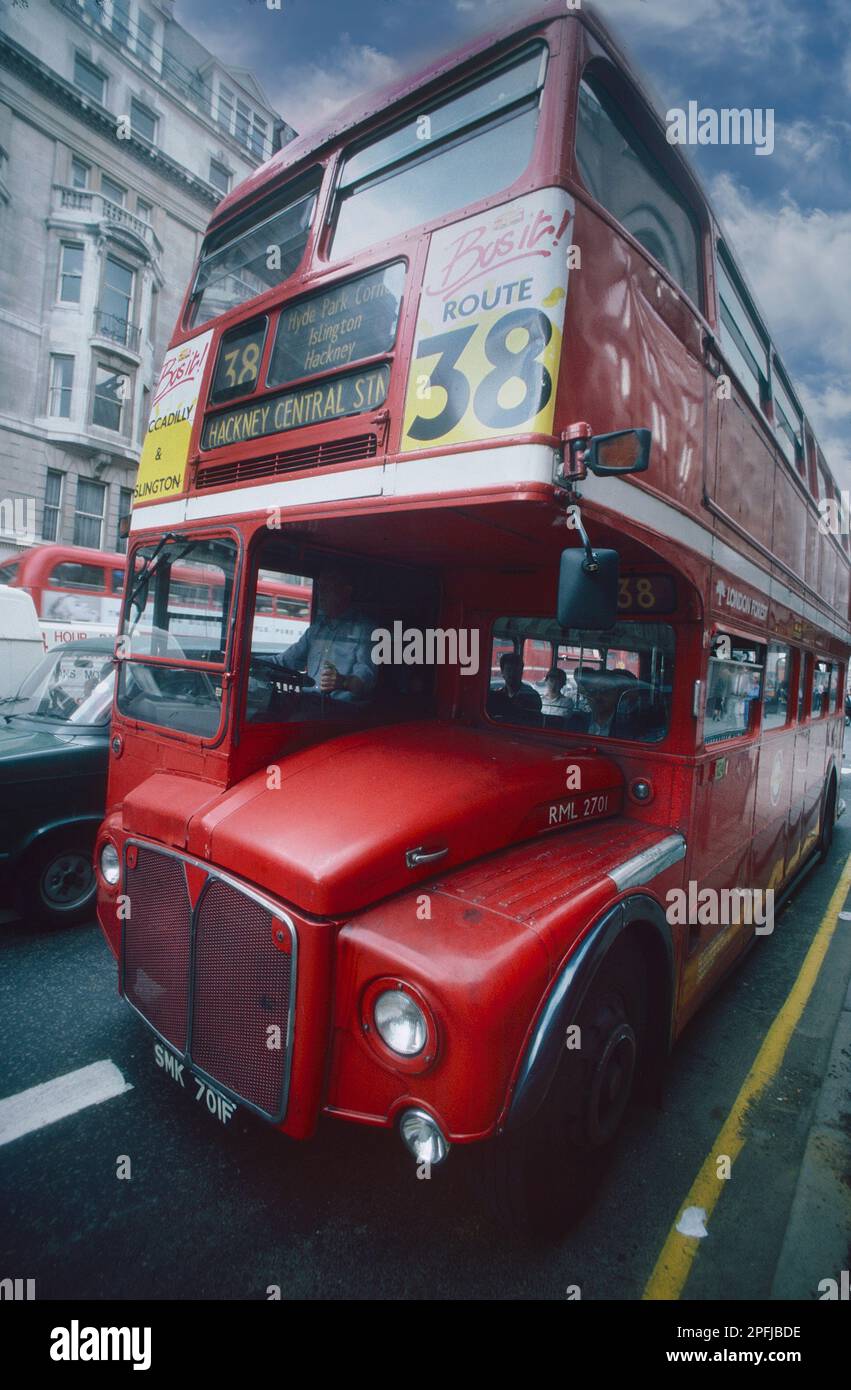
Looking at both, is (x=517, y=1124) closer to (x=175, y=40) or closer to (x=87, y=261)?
(x=87, y=261)

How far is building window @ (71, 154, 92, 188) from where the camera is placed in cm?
2283

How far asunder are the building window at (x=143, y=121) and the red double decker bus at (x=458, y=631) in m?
29.1

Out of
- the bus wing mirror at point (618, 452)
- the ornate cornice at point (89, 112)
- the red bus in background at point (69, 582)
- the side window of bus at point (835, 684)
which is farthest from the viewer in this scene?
the ornate cornice at point (89, 112)

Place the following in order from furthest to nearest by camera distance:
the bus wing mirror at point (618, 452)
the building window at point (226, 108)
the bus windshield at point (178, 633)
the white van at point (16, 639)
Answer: the building window at point (226, 108), the white van at point (16, 639), the bus windshield at point (178, 633), the bus wing mirror at point (618, 452)

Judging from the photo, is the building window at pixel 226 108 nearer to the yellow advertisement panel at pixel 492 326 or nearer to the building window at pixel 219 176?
the building window at pixel 219 176

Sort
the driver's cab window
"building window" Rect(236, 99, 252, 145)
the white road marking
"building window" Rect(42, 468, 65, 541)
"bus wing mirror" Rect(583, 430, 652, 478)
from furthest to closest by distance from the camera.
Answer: "building window" Rect(236, 99, 252, 145), "building window" Rect(42, 468, 65, 541), the driver's cab window, the white road marking, "bus wing mirror" Rect(583, 430, 652, 478)

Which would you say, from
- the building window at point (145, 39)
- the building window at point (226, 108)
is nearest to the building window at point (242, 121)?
the building window at point (226, 108)

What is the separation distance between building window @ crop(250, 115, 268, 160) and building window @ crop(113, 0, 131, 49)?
5.34m

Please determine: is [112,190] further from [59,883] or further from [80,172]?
[59,883]

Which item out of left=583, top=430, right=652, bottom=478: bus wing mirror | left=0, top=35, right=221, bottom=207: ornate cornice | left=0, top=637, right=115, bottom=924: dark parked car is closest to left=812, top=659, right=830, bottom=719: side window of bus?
left=583, top=430, right=652, bottom=478: bus wing mirror

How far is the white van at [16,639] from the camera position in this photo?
26.6 feet

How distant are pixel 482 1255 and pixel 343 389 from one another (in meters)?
3.24

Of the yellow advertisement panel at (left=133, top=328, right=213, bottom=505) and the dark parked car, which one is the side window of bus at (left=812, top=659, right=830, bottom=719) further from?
the dark parked car
